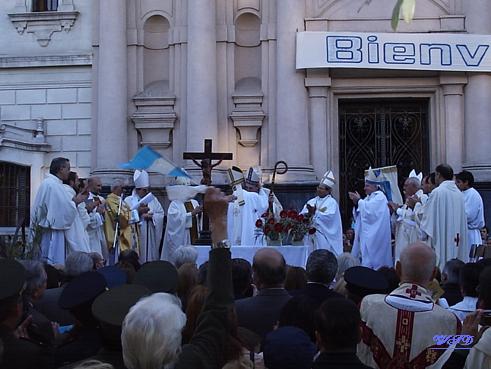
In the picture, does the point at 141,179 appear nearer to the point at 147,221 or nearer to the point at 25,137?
the point at 147,221

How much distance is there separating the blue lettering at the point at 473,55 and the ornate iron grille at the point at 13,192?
30.3 feet

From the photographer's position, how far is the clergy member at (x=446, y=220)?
41.8 feet

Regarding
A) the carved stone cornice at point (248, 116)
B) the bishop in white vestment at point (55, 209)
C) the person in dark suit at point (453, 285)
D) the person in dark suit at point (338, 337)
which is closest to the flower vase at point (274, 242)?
the bishop in white vestment at point (55, 209)

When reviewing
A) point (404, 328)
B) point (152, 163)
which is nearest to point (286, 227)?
point (152, 163)

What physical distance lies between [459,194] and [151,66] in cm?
793

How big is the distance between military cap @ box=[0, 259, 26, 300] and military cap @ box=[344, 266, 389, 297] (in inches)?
95.6

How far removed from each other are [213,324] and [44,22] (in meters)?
15.9

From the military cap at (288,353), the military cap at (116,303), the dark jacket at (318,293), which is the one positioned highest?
the military cap at (116,303)

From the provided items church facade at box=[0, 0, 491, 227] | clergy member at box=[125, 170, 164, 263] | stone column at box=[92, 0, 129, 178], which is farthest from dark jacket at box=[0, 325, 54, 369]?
stone column at box=[92, 0, 129, 178]

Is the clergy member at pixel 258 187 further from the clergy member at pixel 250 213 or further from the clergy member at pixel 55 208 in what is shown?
the clergy member at pixel 55 208

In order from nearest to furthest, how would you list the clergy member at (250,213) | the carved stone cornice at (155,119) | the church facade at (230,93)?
the clergy member at (250,213) → the church facade at (230,93) → the carved stone cornice at (155,119)

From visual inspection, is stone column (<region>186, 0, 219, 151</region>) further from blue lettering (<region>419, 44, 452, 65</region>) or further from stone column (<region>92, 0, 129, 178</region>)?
blue lettering (<region>419, 44, 452, 65</region>)

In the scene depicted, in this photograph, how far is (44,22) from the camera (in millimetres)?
18156

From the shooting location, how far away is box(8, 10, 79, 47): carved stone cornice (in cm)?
1809
